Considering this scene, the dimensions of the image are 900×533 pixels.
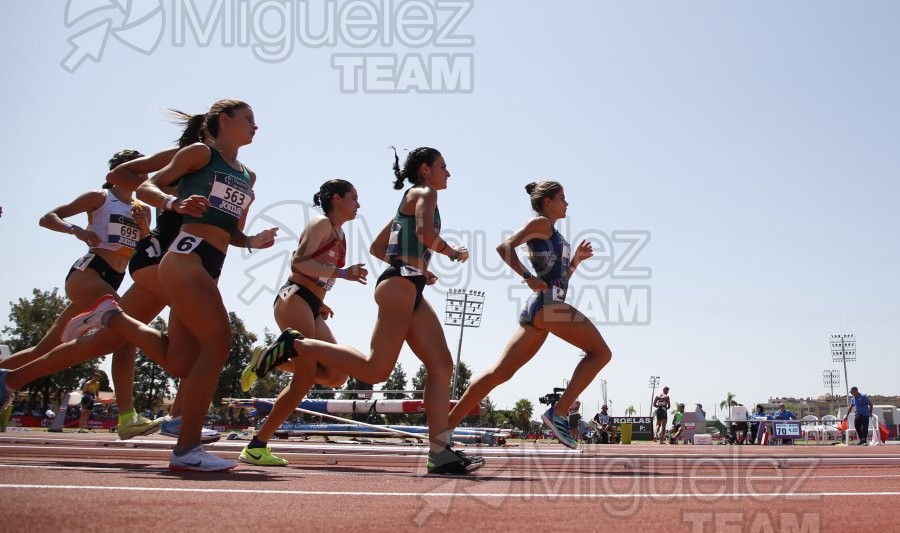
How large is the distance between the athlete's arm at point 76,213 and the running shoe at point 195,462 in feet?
9.83

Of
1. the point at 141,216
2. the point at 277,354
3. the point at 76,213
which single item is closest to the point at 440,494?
the point at 277,354

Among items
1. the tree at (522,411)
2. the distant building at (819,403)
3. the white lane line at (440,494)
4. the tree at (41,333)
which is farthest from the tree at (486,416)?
the distant building at (819,403)

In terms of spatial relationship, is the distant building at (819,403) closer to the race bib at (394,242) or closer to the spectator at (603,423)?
the spectator at (603,423)

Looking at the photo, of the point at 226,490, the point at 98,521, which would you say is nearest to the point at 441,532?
the point at 98,521

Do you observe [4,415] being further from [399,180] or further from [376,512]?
[376,512]

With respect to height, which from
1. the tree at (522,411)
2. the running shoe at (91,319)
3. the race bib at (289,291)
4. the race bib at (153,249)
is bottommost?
the tree at (522,411)

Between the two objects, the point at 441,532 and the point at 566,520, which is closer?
the point at 441,532

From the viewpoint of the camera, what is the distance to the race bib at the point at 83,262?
22.0 feet

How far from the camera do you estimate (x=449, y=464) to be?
16.3ft

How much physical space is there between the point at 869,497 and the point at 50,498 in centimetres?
374

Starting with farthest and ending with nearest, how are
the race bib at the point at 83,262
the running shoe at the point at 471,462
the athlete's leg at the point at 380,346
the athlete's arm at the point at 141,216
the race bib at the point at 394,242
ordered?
the race bib at the point at 83,262
the athlete's arm at the point at 141,216
the race bib at the point at 394,242
the running shoe at the point at 471,462
the athlete's leg at the point at 380,346

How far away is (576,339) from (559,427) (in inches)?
35.0

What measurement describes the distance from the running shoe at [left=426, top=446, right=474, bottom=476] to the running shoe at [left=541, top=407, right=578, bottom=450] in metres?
2.06

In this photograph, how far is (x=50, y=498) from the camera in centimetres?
283
